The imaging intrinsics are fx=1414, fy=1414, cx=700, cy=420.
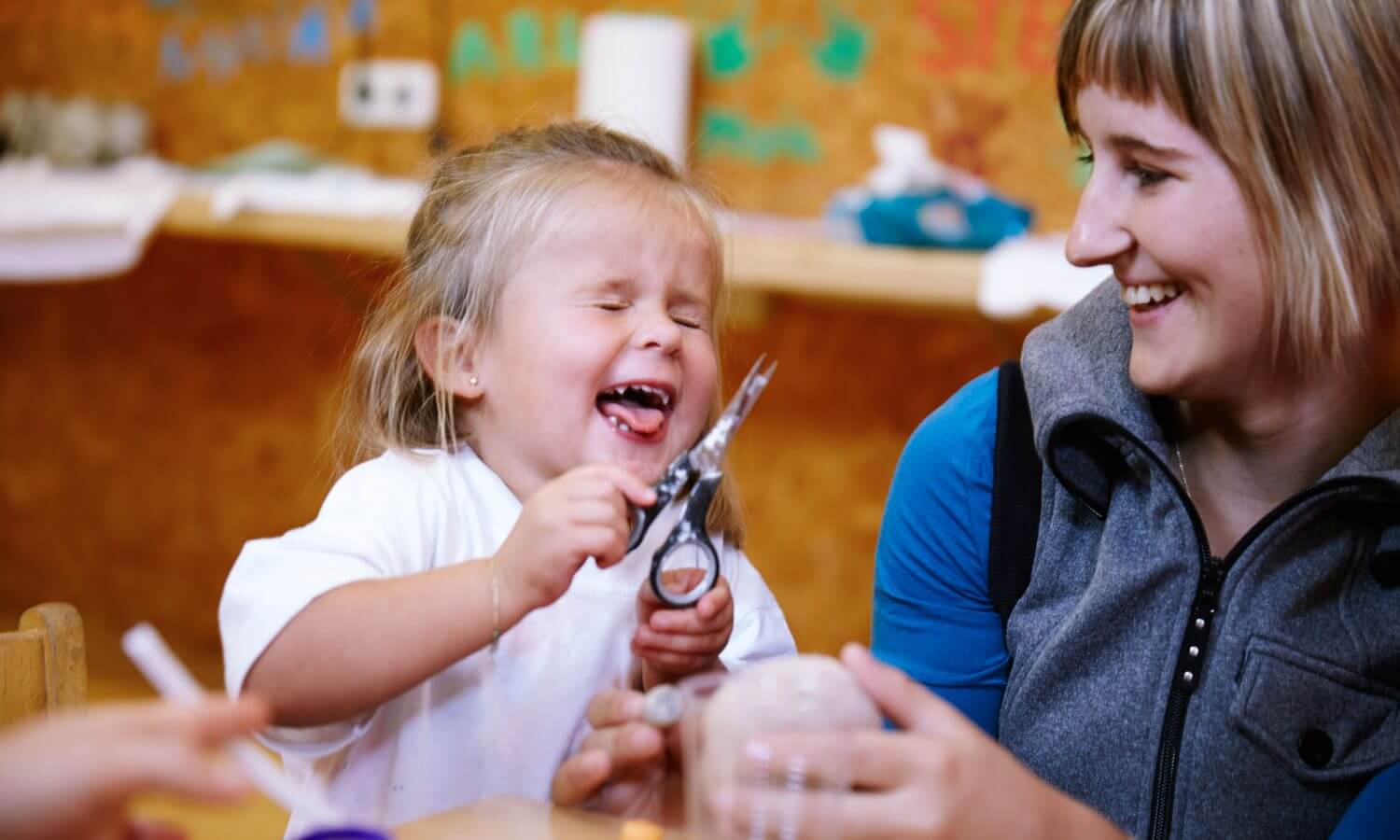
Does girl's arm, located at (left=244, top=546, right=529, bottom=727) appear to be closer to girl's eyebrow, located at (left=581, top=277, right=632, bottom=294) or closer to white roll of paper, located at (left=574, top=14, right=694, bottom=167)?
girl's eyebrow, located at (left=581, top=277, right=632, bottom=294)

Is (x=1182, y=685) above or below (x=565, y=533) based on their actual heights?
below

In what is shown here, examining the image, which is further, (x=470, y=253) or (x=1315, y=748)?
(x=470, y=253)

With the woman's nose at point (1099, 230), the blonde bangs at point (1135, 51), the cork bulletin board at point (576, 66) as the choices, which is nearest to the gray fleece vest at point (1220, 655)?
the woman's nose at point (1099, 230)

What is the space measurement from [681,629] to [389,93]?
248cm

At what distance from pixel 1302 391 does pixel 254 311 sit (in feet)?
9.12

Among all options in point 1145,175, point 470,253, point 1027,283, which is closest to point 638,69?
point 1027,283

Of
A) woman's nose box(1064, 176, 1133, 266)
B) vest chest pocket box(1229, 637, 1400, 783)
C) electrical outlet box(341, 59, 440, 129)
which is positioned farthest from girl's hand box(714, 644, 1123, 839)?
electrical outlet box(341, 59, 440, 129)

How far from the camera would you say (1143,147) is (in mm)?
1083

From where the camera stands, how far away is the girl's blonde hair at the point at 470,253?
51.2 inches

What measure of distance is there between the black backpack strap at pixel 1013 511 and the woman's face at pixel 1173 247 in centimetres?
15

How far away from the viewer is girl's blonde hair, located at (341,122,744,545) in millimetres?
1300

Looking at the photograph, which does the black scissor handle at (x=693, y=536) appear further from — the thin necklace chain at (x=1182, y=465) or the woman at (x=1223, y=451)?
the thin necklace chain at (x=1182, y=465)

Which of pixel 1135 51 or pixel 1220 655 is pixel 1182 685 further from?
pixel 1135 51

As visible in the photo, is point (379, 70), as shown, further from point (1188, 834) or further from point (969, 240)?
point (1188, 834)
